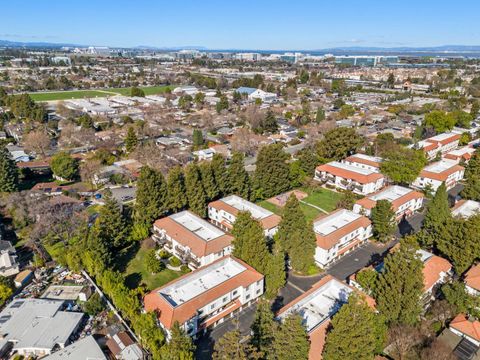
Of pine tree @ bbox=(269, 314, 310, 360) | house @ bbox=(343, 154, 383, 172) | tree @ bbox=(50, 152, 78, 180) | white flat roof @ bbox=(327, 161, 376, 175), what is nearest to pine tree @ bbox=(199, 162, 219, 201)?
white flat roof @ bbox=(327, 161, 376, 175)

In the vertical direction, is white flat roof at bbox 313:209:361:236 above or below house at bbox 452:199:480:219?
below

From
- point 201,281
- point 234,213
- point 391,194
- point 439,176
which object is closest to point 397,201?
point 391,194

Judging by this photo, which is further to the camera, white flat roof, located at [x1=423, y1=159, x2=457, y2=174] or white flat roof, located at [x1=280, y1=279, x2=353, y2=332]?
white flat roof, located at [x1=423, y1=159, x2=457, y2=174]

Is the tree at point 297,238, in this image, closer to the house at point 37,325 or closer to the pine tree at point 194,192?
the pine tree at point 194,192

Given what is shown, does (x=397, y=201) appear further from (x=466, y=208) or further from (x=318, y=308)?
(x=318, y=308)

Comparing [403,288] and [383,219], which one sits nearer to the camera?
[403,288]

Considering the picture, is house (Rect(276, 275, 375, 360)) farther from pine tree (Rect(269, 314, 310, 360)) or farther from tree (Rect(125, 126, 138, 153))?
tree (Rect(125, 126, 138, 153))

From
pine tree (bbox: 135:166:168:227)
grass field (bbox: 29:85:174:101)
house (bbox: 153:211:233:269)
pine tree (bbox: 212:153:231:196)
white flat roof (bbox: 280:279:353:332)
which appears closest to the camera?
white flat roof (bbox: 280:279:353:332)
